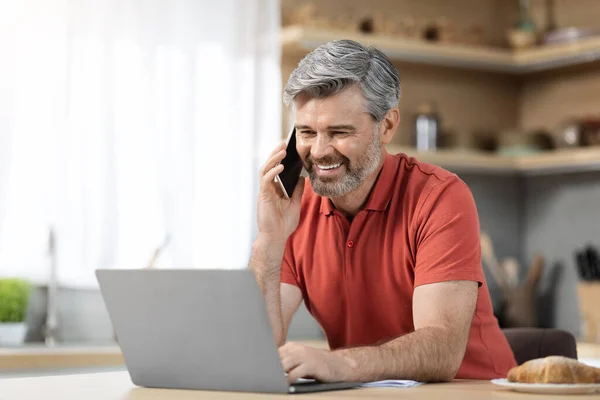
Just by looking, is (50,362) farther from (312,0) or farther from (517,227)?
(517,227)

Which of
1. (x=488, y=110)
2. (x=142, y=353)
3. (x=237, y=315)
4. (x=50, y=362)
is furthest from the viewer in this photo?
(x=488, y=110)

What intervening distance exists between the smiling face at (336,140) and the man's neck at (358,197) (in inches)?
1.2

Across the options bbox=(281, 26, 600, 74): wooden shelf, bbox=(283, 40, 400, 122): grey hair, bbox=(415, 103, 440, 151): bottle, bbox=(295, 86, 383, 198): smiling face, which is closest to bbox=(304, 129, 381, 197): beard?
bbox=(295, 86, 383, 198): smiling face

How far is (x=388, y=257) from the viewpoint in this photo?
227 cm

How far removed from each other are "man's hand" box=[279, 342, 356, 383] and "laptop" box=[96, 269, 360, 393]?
16mm

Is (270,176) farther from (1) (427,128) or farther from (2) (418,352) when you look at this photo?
(1) (427,128)

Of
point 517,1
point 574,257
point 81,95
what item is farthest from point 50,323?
point 517,1

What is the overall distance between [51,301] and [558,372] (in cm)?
243

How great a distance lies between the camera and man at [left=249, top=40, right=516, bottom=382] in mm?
2166

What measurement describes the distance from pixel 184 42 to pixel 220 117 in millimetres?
308

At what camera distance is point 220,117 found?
3990 millimetres

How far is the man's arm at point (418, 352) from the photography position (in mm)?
1709

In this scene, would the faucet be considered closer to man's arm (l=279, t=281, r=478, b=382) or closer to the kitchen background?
the kitchen background

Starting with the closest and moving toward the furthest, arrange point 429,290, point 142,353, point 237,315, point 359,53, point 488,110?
point 237,315 < point 142,353 < point 429,290 < point 359,53 < point 488,110
